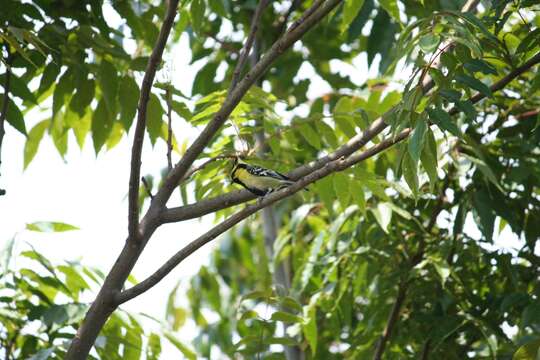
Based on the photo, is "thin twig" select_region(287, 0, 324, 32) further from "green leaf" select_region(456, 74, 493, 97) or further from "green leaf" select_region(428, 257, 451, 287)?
"green leaf" select_region(428, 257, 451, 287)

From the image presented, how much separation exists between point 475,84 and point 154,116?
5.18ft

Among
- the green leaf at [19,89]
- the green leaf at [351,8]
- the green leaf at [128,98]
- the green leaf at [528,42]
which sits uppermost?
the green leaf at [351,8]

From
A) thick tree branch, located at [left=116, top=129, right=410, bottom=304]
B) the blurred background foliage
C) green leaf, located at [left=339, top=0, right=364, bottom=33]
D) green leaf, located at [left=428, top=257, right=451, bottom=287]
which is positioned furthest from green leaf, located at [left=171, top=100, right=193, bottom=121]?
green leaf, located at [left=428, top=257, right=451, bottom=287]

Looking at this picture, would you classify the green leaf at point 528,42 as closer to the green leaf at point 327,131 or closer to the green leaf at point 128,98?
the green leaf at point 327,131

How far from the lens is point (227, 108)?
292 centimetres

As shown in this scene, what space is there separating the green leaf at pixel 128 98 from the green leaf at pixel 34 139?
118 centimetres

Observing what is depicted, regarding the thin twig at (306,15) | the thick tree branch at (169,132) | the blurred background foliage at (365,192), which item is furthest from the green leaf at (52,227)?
the thin twig at (306,15)

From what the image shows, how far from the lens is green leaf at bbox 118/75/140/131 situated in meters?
3.95

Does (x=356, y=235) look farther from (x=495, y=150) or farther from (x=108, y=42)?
(x=108, y=42)

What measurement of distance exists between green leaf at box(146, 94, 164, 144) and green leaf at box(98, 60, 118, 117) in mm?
216

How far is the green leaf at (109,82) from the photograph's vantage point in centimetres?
394

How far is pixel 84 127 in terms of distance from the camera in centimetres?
461

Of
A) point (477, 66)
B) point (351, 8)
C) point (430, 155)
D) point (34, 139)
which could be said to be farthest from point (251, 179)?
point (34, 139)

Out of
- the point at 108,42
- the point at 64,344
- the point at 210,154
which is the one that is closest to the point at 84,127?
the point at 108,42
